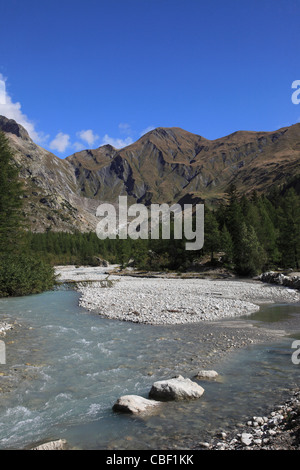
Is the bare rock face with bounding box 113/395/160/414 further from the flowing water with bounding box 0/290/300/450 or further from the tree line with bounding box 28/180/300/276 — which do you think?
the tree line with bounding box 28/180/300/276

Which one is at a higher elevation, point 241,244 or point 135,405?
point 241,244

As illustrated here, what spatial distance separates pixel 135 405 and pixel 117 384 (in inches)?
89.7

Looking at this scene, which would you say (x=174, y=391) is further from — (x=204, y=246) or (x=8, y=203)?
(x=204, y=246)

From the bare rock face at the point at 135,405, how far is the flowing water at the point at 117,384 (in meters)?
0.24

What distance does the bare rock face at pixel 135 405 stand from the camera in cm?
886

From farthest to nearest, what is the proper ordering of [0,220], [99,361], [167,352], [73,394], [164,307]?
[0,220] < [164,307] < [167,352] < [99,361] < [73,394]

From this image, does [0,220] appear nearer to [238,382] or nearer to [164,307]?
[164,307]

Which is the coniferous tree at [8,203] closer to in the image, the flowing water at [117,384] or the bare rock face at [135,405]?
the flowing water at [117,384]

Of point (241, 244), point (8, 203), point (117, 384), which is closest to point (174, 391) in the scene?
point (117, 384)

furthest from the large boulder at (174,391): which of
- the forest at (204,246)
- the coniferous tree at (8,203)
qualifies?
the coniferous tree at (8,203)

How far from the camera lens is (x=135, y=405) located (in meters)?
8.95
